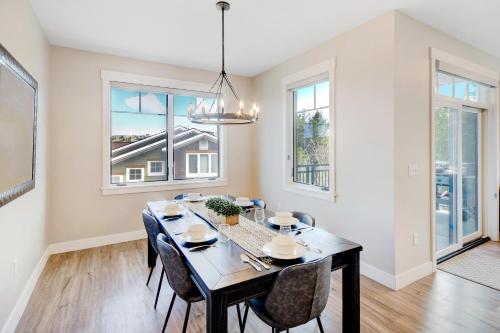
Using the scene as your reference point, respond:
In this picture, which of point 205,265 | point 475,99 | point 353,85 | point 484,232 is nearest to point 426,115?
point 353,85

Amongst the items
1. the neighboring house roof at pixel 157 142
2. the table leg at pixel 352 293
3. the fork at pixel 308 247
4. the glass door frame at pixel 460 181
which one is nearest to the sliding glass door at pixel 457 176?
the glass door frame at pixel 460 181

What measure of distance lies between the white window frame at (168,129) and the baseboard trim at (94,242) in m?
0.66

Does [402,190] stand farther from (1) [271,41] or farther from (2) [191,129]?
(2) [191,129]

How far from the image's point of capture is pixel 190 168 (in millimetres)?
4645

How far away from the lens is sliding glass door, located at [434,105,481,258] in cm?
344

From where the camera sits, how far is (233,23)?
2936 mm

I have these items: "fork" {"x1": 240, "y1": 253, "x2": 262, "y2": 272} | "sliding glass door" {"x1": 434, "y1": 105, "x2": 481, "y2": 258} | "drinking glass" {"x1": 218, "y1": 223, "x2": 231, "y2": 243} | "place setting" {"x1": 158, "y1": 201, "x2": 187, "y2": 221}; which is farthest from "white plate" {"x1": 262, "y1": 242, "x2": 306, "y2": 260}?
"sliding glass door" {"x1": 434, "y1": 105, "x2": 481, "y2": 258}

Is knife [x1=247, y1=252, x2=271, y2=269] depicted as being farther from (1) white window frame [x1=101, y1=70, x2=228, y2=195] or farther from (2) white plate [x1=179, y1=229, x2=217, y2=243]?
(1) white window frame [x1=101, y1=70, x2=228, y2=195]

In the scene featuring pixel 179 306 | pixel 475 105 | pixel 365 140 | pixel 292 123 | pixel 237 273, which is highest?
pixel 475 105

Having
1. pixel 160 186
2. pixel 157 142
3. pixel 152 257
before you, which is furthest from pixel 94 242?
pixel 157 142

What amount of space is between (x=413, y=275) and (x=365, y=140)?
154cm

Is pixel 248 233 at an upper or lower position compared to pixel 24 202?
lower

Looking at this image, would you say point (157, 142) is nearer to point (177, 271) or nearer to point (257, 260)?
point (177, 271)

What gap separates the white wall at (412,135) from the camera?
2668 mm
